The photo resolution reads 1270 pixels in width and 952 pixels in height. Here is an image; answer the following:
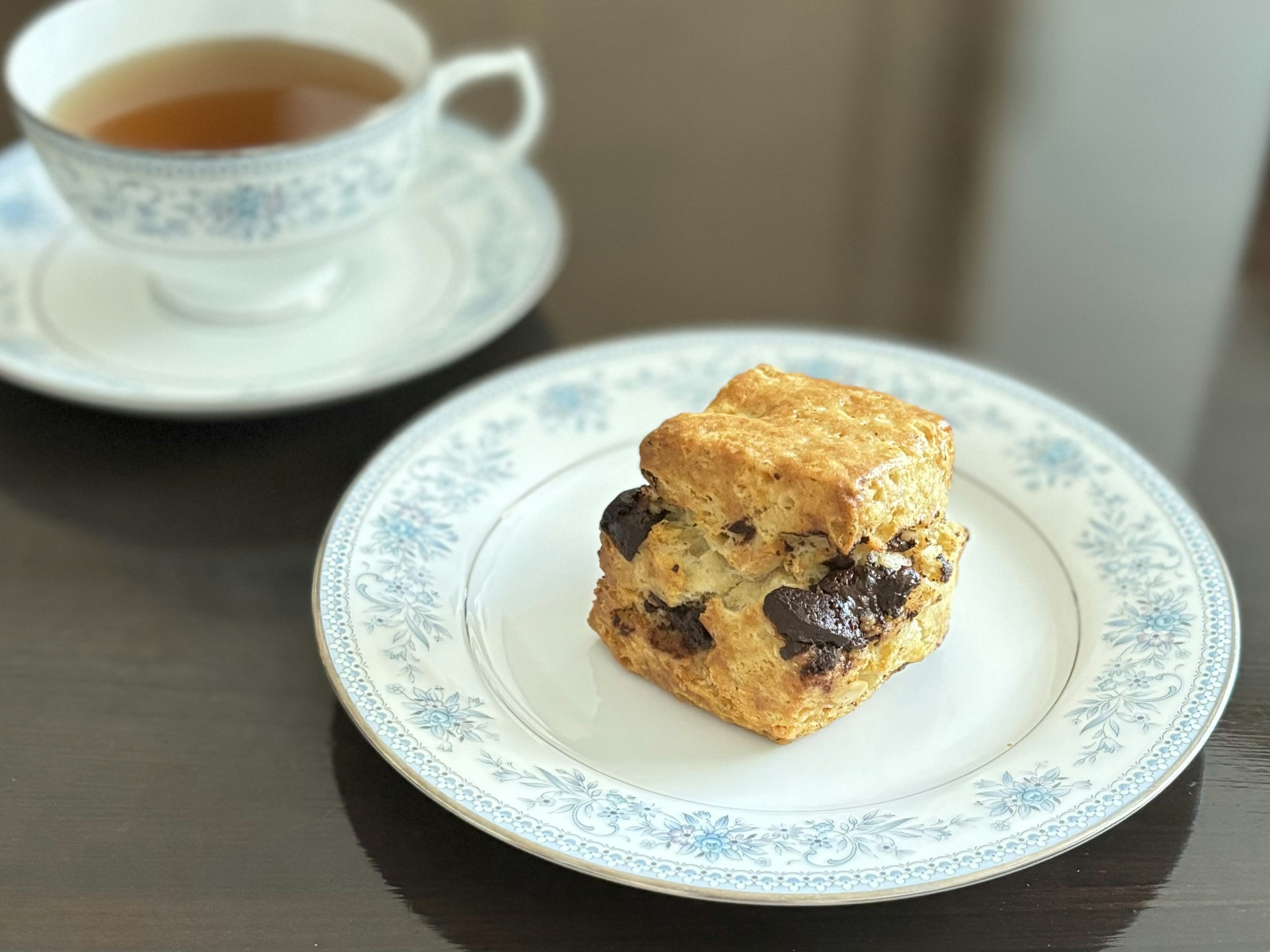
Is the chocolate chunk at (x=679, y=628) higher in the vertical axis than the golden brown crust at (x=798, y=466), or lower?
lower

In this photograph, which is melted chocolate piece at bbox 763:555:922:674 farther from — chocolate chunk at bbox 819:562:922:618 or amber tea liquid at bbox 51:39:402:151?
amber tea liquid at bbox 51:39:402:151

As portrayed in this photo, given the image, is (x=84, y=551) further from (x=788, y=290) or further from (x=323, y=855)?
(x=788, y=290)

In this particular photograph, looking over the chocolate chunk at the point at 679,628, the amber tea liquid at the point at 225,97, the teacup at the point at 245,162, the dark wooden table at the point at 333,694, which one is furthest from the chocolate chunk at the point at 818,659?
the amber tea liquid at the point at 225,97

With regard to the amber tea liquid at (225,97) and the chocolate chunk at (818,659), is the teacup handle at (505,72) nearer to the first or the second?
the amber tea liquid at (225,97)

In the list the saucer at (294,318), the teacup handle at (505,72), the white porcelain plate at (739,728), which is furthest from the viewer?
the teacup handle at (505,72)

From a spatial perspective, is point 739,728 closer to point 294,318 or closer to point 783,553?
point 783,553

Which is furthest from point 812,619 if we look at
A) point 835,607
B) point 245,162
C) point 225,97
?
point 225,97

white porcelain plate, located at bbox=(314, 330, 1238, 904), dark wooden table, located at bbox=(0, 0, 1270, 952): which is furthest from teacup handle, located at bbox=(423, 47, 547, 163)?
white porcelain plate, located at bbox=(314, 330, 1238, 904)
